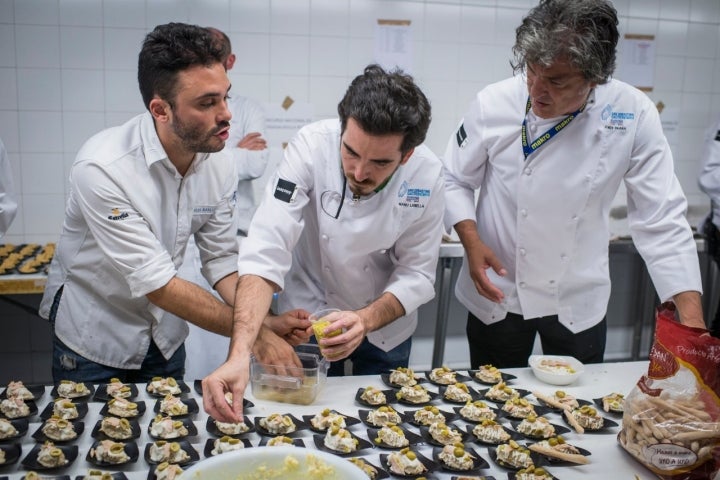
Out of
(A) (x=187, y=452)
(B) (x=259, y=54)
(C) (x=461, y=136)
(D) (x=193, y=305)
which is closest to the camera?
(A) (x=187, y=452)

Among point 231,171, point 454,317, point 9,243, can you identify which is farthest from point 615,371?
point 9,243

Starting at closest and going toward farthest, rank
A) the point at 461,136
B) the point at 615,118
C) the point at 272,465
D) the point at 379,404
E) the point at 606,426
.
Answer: the point at 272,465 < the point at 606,426 < the point at 379,404 < the point at 615,118 < the point at 461,136

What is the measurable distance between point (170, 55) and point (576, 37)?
1.16 m

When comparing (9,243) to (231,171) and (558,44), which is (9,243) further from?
(558,44)

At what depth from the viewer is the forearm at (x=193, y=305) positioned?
77.3 inches

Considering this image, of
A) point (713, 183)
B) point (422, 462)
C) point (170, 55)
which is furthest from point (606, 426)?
point (713, 183)

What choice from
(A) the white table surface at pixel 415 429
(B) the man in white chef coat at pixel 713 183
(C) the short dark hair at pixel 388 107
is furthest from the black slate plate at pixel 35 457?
(B) the man in white chef coat at pixel 713 183

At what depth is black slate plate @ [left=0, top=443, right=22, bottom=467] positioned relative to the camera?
1485mm

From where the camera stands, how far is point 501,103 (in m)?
2.38

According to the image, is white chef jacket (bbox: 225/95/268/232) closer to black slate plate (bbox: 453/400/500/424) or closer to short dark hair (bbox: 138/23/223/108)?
short dark hair (bbox: 138/23/223/108)

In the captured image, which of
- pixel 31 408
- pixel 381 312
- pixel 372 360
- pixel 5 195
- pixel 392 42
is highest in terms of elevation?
pixel 392 42

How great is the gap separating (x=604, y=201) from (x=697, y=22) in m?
3.19

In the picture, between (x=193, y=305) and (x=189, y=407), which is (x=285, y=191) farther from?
(x=189, y=407)

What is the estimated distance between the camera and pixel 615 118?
87.4 inches
